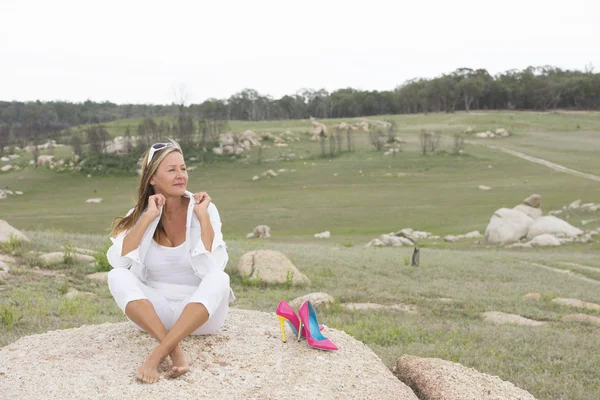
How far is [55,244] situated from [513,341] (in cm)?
1044

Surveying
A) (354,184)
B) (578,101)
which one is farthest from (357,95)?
(354,184)

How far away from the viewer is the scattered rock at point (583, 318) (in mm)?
10781

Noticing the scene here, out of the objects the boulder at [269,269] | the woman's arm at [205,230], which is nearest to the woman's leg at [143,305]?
the woman's arm at [205,230]

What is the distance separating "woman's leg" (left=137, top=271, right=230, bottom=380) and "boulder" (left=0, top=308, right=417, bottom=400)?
21 centimetres

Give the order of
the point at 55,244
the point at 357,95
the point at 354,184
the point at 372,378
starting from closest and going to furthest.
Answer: the point at 372,378, the point at 55,244, the point at 354,184, the point at 357,95

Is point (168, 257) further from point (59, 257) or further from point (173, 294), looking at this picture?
point (59, 257)

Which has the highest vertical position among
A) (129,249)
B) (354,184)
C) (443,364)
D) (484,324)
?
(129,249)

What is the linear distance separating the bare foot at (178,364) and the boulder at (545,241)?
23.6 metres

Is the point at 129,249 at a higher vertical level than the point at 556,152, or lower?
higher

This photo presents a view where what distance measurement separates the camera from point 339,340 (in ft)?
20.2

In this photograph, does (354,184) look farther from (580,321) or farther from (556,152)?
(580,321)

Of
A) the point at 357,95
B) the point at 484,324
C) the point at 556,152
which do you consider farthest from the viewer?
the point at 357,95

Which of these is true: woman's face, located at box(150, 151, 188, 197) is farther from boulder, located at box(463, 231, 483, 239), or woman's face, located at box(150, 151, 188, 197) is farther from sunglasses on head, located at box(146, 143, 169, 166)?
boulder, located at box(463, 231, 483, 239)

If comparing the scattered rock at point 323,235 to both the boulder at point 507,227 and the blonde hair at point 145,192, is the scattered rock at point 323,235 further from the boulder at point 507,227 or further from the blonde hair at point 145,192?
the blonde hair at point 145,192
